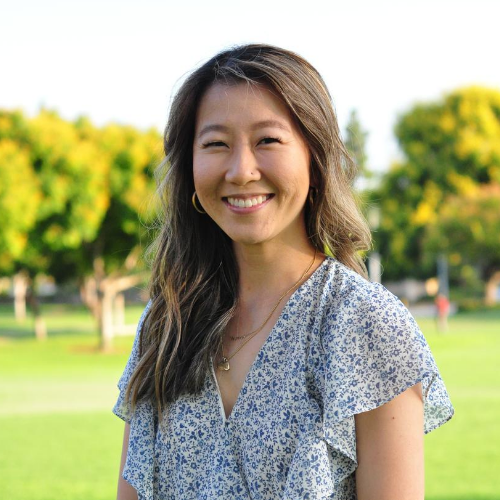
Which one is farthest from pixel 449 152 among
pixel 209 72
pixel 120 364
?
pixel 209 72

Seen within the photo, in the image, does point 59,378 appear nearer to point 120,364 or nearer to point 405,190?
point 120,364

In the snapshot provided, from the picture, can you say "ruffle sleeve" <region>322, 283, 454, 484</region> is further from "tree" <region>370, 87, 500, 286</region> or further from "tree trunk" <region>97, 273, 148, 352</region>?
"tree" <region>370, 87, 500, 286</region>

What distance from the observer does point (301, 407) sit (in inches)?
72.4

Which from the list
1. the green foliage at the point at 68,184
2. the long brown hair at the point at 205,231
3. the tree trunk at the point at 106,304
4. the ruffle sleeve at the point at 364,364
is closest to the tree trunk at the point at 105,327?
the tree trunk at the point at 106,304

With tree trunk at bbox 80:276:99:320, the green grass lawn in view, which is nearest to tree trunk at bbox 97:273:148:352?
tree trunk at bbox 80:276:99:320

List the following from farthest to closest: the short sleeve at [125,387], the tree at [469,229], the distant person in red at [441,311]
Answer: the tree at [469,229] < the distant person in red at [441,311] < the short sleeve at [125,387]

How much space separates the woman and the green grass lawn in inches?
241

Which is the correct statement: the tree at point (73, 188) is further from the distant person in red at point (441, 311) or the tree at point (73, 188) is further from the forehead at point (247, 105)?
the forehead at point (247, 105)

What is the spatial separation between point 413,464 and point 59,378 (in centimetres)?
1952

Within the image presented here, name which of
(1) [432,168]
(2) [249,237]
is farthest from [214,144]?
(1) [432,168]

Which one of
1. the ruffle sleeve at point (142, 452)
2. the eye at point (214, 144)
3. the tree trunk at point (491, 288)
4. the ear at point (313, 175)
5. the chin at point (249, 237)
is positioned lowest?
the tree trunk at point (491, 288)

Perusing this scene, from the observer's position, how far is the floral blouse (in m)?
1.79

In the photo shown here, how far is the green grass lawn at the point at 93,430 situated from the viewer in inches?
332

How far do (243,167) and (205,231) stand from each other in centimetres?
43
